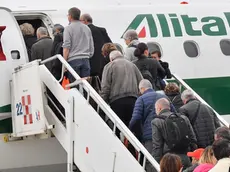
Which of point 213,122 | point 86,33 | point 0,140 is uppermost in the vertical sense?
point 86,33

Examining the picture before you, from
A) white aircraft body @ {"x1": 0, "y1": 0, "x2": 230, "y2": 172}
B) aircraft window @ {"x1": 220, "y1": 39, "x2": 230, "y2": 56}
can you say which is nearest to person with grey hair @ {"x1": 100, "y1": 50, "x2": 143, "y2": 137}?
white aircraft body @ {"x1": 0, "y1": 0, "x2": 230, "y2": 172}

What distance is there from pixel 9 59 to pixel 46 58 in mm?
665

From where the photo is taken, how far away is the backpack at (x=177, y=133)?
10.0 metres

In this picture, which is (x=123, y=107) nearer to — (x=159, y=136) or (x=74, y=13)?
(x=159, y=136)

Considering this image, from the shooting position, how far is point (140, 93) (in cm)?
1157

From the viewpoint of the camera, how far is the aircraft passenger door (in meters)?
12.8

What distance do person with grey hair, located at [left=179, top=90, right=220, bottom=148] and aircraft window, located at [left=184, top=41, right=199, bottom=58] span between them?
4.53 m

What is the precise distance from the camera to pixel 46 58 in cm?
1329

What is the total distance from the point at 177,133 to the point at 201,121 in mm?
1177

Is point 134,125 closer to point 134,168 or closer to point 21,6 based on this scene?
point 134,168

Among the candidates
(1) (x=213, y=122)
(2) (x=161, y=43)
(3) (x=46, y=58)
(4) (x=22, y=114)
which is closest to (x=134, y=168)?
(1) (x=213, y=122)

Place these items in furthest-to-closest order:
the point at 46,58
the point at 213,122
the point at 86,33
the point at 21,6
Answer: the point at 21,6
the point at 46,58
the point at 86,33
the point at 213,122

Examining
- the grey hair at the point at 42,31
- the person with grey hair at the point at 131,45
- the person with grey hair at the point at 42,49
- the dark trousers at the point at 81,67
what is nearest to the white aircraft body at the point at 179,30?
the grey hair at the point at 42,31

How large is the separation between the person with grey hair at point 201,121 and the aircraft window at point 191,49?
453 cm
